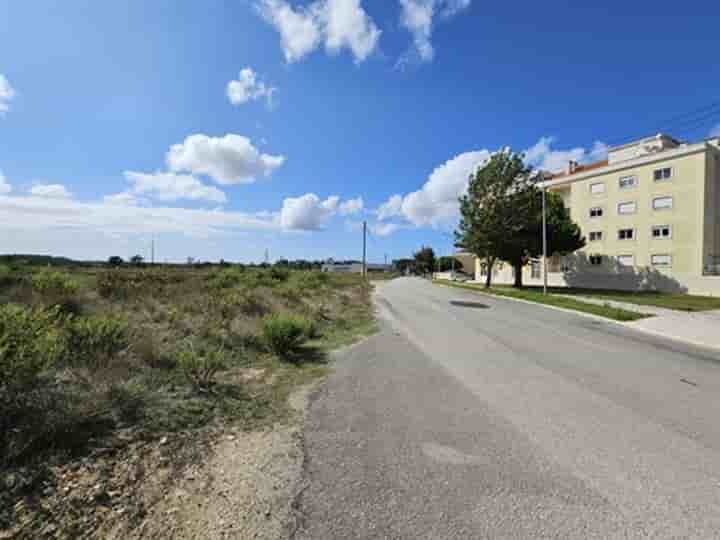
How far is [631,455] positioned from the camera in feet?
9.85

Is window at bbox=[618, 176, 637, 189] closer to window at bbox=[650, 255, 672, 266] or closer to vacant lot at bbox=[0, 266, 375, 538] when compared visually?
window at bbox=[650, 255, 672, 266]

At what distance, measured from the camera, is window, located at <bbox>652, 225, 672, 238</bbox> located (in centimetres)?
2744

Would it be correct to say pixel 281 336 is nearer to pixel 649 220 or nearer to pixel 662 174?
pixel 649 220

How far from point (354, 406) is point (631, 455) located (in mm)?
2821

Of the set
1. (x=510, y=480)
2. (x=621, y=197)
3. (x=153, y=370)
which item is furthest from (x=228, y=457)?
(x=621, y=197)

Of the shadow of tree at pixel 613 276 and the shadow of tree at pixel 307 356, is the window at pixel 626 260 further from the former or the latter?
the shadow of tree at pixel 307 356

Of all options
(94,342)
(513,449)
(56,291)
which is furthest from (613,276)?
(56,291)

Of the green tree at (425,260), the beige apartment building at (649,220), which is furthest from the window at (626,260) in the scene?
the green tree at (425,260)

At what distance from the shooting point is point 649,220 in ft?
94.2

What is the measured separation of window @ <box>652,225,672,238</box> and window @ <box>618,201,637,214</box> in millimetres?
2492

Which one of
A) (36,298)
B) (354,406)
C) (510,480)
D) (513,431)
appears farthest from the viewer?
(36,298)

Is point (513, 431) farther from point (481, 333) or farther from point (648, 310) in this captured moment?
point (648, 310)

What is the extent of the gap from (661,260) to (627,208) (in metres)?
5.71

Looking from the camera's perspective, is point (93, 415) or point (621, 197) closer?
point (93, 415)
